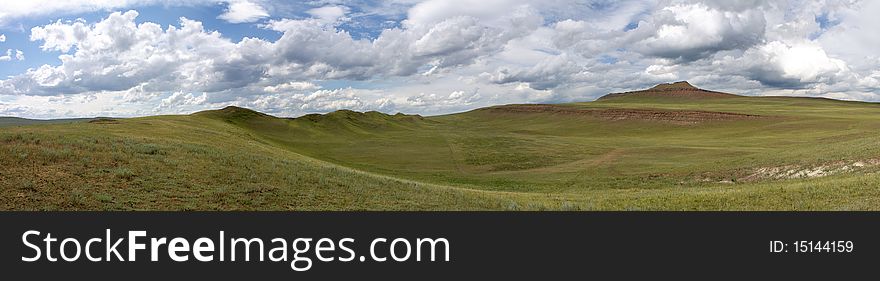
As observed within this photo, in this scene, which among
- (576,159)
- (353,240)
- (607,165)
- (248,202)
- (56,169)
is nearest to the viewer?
(353,240)

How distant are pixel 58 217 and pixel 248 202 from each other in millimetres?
7272

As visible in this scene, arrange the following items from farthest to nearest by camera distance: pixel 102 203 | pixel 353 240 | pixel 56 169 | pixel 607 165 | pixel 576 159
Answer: pixel 576 159
pixel 607 165
pixel 56 169
pixel 102 203
pixel 353 240

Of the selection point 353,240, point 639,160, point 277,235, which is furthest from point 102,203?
point 639,160

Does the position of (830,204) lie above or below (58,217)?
below

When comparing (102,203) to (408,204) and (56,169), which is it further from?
(408,204)

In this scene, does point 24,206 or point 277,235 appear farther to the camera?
point 24,206

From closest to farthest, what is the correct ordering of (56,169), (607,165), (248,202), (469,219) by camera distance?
(469,219), (248,202), (56,169), (607,165)

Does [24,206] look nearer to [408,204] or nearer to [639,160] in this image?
[408,204]

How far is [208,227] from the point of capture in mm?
11641

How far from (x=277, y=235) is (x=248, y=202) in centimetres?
793

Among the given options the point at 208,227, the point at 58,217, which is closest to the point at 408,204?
the point at 208,227

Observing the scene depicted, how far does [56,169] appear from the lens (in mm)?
20109

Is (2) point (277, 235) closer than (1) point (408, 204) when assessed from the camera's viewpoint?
Yes

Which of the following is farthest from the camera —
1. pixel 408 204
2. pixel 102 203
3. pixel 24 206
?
pixel 408 204
